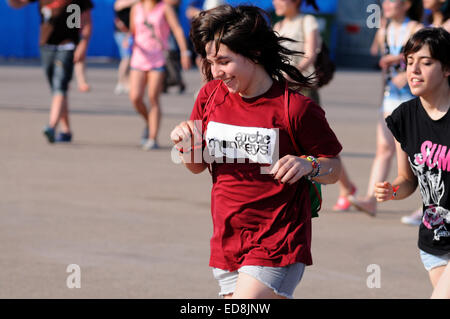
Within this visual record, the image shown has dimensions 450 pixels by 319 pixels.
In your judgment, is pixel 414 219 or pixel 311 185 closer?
pixel 311 185

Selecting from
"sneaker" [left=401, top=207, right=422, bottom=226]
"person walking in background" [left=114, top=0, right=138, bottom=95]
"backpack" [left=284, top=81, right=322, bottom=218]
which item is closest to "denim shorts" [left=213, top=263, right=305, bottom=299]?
"backpack" [left=284, top=81, right=322, bottom=218]

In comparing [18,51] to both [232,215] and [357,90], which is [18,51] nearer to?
[357,90]

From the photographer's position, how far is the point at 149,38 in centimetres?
1163

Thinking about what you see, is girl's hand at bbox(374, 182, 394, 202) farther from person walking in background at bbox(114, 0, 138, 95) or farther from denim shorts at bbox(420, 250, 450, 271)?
person walking in background at bbox(114, 0, 138, 95)

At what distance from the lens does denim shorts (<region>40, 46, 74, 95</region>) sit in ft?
38.7

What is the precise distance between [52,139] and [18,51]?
63.8 ft

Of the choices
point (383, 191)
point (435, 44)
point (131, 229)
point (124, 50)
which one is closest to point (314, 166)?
point (383, 191)

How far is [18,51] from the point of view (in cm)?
3047

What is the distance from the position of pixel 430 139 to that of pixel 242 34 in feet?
3.10

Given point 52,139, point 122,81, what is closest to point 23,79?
point 122,81

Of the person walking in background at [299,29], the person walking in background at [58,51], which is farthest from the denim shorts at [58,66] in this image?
the person walking in background at [299,29]

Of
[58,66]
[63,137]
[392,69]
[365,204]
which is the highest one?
[392,69]

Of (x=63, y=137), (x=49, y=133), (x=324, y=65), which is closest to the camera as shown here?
(x=324, y=65)

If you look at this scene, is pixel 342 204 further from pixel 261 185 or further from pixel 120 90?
pixel 120 90
